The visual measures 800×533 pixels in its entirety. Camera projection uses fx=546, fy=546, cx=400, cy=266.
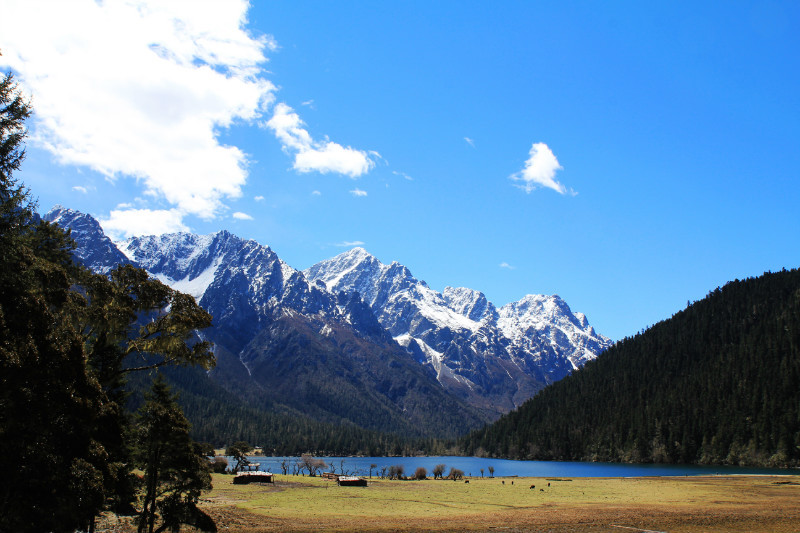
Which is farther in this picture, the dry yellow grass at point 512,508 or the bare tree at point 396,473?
the bare tree at point 396,473

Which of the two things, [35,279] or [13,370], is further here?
[35,279]

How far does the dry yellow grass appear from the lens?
49375 millimetres

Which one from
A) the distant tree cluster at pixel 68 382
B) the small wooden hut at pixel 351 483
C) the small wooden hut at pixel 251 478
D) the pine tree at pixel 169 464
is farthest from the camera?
the small wooden hut at pixel 351 483

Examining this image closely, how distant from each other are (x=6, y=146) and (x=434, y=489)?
8845 cm

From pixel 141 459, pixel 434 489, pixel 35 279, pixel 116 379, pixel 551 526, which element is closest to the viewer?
pixel 35 279

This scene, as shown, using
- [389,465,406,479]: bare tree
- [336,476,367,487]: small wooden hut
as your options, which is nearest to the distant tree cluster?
[336,476,367,487]: small wooden hut

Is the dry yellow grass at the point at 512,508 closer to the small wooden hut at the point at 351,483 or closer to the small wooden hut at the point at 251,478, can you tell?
the small wooden hut at the point at 351,483

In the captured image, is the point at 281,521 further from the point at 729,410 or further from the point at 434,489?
the point at 729,410

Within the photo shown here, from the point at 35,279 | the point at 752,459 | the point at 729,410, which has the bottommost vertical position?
the point at 752,459

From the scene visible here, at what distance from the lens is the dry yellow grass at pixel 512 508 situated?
49.4 m

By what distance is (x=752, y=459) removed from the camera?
16850cm

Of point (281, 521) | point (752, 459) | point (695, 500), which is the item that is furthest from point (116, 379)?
point (752, 459)

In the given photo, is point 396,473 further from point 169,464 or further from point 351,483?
point 169,464

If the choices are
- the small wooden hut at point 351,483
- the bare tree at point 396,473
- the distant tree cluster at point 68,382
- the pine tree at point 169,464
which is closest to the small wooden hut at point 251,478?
the small wooden hut at point 351,483
